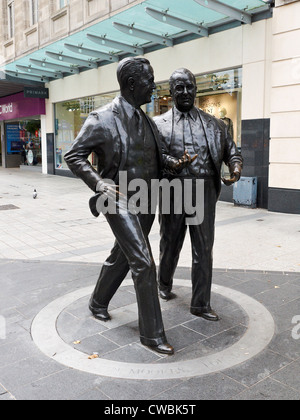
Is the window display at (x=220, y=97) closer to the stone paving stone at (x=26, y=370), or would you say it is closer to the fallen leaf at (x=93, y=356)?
the fallen leaf at (x=93, y=356)

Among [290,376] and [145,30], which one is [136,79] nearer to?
[290,376]

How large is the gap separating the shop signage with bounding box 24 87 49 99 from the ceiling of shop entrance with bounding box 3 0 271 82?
1.70 m

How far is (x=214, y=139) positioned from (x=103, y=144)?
104 centimetres

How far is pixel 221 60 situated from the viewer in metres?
11.2

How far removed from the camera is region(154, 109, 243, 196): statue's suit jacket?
3.70 metres

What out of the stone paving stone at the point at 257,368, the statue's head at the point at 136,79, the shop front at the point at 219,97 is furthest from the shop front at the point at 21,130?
the stone paving stone at the point at 257,368

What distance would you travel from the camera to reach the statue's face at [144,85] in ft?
10.6

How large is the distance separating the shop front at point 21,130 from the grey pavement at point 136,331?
1547cm

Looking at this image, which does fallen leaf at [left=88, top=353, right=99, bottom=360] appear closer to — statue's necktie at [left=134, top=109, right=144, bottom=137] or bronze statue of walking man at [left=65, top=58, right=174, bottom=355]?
bronze statue of walking man at [left=65, top=58, right=174, bottom=355]

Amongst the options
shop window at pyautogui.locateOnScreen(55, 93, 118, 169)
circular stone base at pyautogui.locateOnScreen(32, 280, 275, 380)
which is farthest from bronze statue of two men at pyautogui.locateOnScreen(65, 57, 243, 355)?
shop window at pyautogui.locateOnScreen(55, 93, 118, 169)

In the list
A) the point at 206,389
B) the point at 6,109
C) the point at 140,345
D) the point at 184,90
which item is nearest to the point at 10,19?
the point at 6,109
